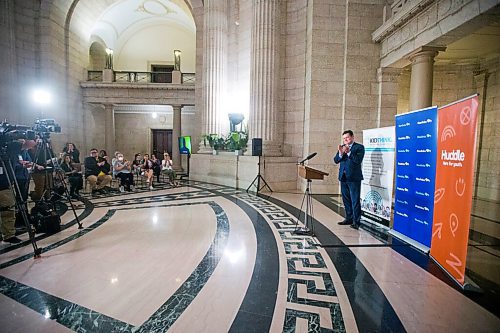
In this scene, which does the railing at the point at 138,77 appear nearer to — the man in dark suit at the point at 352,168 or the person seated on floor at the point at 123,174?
the person seated on floor at the point at 123,174

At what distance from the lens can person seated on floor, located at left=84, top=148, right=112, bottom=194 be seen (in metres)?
7.45

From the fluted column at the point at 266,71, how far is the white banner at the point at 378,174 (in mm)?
4135

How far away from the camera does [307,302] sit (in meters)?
2.24

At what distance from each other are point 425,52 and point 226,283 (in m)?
6.51

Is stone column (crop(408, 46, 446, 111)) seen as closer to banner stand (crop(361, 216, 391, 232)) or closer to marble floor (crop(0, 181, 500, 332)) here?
banner stand (crop(361, 216, 391, 232))

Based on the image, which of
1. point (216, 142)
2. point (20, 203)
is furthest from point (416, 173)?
point (216, 142)

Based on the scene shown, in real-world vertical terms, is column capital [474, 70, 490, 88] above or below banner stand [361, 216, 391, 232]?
above

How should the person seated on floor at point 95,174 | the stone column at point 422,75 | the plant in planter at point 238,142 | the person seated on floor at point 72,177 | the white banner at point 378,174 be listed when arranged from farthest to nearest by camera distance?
the plant in planter at point 238,142 → the person seated on floor at point 95,174 → the person seated on floor at point 72,177 → the stone column at point 422,75 → the white banner at point 378,174

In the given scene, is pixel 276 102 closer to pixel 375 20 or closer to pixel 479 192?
pixel 375 20

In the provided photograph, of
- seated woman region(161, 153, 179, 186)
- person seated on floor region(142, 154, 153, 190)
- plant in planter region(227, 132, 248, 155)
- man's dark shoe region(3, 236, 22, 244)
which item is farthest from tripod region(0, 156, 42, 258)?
plant in planter region(227, 132, 248, 155)

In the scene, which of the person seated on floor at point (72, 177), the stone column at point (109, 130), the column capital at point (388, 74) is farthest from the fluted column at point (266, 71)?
the stone column at point (109, 130)

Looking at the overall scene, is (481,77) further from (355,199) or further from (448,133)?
(448,133)

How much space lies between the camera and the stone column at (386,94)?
25.5 feet

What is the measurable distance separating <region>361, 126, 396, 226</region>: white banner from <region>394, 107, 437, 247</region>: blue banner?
0.53ft
